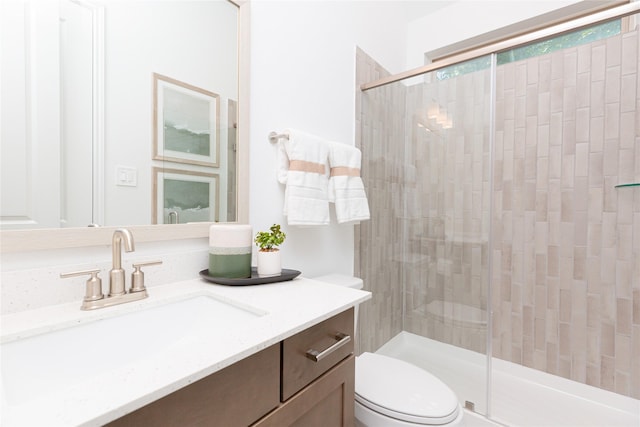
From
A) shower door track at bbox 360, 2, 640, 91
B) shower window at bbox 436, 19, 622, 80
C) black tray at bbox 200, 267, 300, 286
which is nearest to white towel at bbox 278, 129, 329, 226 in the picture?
Result: black tray at bbox 200, 267, 300, 286

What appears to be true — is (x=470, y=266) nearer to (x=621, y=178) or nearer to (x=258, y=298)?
(x=621, y=178)

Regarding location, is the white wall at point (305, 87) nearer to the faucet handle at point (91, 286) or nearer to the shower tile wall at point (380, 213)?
the shower tile wall at point (380, 213)

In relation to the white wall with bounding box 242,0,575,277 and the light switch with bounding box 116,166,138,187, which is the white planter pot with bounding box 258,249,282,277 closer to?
the white wall with bounding box 242,0,575,277

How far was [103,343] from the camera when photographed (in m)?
0.70

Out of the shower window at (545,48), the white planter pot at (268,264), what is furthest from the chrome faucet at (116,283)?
the shower window at (545,48)

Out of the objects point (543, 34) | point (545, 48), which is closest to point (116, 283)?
point (543, 34)

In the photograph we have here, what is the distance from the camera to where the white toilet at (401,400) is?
100 cm

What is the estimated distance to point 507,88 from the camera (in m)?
2.00

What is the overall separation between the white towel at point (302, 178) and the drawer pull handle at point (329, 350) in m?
0.56

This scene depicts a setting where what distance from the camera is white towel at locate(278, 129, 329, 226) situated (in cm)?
128

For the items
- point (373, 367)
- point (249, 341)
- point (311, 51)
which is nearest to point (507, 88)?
point (311, 51)

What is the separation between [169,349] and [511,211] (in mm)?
2073

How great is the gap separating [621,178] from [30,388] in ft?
8.21

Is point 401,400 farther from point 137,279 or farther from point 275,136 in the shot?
point 275,136
